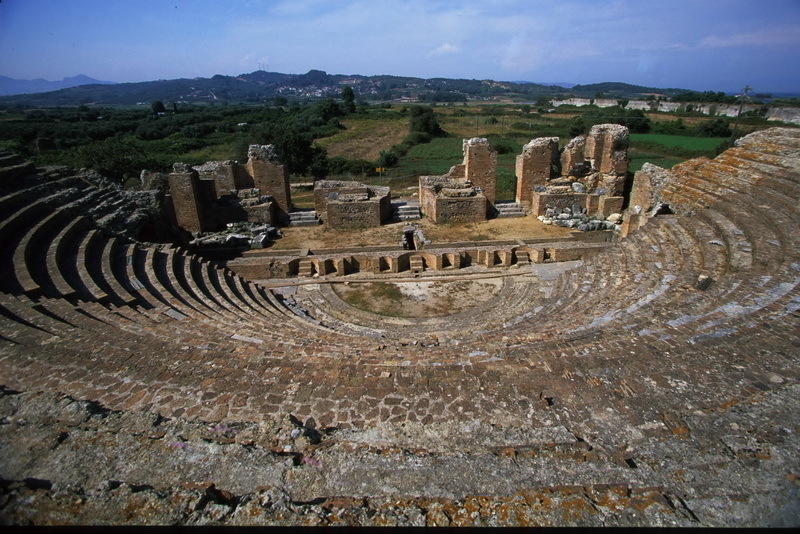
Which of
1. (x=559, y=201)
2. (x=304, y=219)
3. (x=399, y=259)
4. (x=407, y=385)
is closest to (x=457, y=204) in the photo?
(x=559, y=201)

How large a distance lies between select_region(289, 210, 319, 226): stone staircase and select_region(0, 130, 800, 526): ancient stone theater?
6.31 m

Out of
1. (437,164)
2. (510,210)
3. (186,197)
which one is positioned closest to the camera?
(186,197)

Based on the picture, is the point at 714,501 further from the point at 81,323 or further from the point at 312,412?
the point at 81,323

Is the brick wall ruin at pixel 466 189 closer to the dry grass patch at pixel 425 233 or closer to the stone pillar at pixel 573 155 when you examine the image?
the dry grass patch at pixel 425 233

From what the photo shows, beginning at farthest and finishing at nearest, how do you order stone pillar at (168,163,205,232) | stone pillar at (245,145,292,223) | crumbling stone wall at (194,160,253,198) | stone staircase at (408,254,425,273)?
crumbling stone wall at (194,160,253,198)
stone pillar at (245,145,292,223)
stone pillar at (168,163,205,232)
stone staircase at (408,254,425,273)

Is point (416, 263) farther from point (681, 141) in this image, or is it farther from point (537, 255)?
point (681, 141)

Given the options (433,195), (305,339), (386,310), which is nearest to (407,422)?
(305,339)

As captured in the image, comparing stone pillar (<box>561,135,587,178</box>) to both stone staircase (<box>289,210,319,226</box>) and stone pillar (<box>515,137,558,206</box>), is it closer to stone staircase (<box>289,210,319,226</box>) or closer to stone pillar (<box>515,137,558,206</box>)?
stone pillar (<box>515,137,558,206</box>)

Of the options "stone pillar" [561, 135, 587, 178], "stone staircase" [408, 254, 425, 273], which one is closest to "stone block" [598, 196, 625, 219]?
"stone pillar" [561, 135, 587, 178]

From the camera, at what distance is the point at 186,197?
55.0 ft

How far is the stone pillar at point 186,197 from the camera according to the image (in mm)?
16562

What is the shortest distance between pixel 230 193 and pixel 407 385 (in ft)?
53.7

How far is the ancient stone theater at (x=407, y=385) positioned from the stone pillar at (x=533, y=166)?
22.9ft

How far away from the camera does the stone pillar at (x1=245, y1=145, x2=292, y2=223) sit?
19.2m
